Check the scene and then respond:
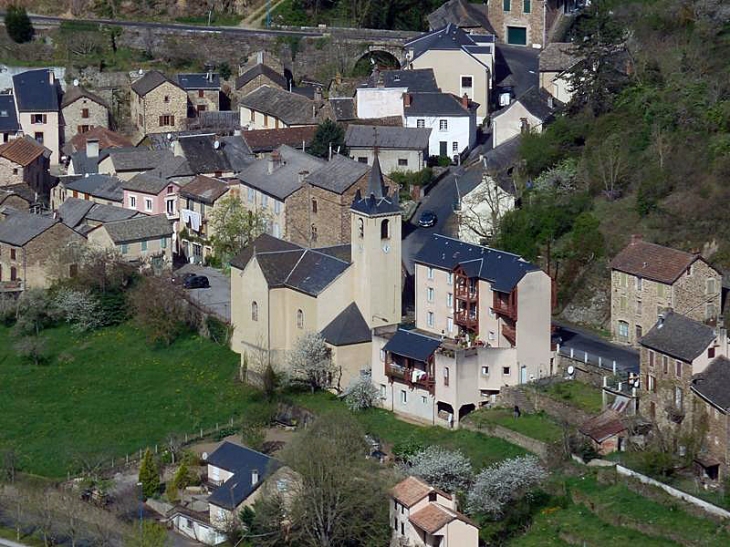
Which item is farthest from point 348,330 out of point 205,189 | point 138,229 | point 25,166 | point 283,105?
point 25,166

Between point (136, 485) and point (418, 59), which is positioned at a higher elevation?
point (418, 59)

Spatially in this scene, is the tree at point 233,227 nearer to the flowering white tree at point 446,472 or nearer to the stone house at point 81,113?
the stone house at point 81,113

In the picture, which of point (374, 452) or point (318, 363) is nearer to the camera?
point (374, 452)

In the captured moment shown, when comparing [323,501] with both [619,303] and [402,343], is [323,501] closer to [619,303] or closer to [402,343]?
[402,343]

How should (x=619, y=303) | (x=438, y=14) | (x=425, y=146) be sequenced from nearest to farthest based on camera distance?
1. (x=619, y=303)
2. (x=425, y=146)
3. (x=438, y=14)

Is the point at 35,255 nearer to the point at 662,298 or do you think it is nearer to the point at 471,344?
the point at 471,344

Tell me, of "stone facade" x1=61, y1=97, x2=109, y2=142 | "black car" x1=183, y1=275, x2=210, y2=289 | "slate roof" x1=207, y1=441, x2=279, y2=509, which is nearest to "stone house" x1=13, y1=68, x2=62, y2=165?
"stone facade" x1=61, y1=97, x2=109, y2=142

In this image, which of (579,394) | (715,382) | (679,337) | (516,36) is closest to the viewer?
(715,382)

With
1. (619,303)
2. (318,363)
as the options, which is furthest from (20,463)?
(619,303)
